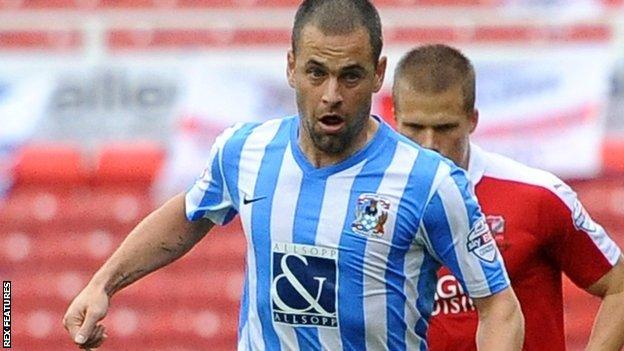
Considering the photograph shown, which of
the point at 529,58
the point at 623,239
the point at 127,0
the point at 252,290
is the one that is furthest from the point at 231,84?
the point at 252,290

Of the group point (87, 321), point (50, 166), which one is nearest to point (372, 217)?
point (87, 321)

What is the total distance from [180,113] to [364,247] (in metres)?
5.49

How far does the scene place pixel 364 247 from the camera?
154 inches

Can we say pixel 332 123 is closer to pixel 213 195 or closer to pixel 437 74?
pixel 213 195

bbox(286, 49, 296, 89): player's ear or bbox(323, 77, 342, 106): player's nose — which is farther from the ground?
bbox(286, 49, 296, 89): player's ear

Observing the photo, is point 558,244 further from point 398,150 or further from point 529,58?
point 529,58

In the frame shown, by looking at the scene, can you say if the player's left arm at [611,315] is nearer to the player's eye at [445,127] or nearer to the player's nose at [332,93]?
the player's eye at [445,127]

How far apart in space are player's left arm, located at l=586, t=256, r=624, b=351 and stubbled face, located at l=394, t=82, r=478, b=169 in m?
0.52

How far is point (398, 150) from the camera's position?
3.98 m

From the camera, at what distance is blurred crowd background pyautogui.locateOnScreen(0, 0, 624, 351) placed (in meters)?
9.02

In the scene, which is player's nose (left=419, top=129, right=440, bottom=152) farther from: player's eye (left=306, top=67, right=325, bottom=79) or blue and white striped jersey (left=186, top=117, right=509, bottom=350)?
player's eye (left=306, top=67, right=325, bottom=79)

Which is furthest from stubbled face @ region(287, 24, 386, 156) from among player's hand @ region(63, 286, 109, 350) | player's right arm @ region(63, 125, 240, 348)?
player's hand @ region(63, 286, 109, 350)

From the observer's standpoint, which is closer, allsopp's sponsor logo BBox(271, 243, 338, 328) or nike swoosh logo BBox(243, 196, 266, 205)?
allsopp's sponsor logo BBox(271, 243, 338, 328)

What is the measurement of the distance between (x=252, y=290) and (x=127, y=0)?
18.6 ft
